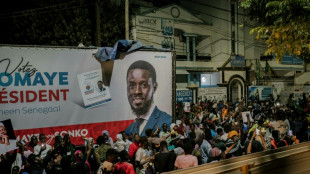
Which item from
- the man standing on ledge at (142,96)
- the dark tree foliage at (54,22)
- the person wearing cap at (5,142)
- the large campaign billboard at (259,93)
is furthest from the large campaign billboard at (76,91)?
the large campaign billboard at (259,93)

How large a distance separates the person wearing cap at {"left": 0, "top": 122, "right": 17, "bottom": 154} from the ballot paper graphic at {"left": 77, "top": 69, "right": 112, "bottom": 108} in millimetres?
2064

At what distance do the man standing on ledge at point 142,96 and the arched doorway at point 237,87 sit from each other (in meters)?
17.4

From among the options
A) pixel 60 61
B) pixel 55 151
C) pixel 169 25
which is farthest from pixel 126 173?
pixel 169 25

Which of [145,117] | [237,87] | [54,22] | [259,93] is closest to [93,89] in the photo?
[145,117]

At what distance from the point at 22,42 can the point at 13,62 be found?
10.1 metres

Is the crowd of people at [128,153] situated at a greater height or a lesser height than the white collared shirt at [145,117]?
lesser

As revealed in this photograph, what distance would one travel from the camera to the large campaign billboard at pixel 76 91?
7180mm

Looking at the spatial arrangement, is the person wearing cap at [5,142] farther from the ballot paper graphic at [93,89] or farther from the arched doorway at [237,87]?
the arched doorway at [237,87]

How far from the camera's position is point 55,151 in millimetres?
6340

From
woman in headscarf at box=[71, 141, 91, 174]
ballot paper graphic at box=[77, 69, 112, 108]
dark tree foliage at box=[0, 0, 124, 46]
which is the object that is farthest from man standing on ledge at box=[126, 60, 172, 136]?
dark tree foliage at box=[0, 0, 124, 46]

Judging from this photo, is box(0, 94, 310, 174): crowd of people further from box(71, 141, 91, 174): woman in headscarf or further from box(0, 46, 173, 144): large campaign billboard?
box(0, 46, 173, 144): large campaign billboard

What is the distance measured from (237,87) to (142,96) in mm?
18861

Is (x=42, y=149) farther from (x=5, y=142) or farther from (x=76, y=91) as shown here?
(x=76, y=91)

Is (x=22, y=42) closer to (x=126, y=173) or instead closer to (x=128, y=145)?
(x=128, y=145)
